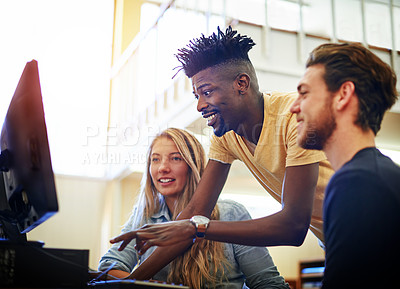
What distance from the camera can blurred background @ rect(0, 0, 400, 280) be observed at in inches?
120

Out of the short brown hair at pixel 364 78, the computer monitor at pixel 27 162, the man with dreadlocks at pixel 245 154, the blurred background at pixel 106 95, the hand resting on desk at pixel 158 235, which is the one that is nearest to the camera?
the computer monitor at pixel 27 162

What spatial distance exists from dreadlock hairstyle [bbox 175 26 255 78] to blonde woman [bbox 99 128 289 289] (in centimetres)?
37

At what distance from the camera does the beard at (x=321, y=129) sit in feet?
3.64

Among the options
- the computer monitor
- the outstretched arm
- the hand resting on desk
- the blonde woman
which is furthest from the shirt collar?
the computer monitor

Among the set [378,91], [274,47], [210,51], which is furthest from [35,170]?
[274,47]

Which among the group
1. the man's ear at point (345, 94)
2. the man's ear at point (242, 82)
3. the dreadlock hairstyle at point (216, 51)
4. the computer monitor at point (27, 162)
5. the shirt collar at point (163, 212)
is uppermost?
the dreadlock hairstyle at point (216, 51)

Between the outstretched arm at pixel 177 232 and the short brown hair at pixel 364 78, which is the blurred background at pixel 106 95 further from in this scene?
→ the short brown hair at pixel 364 78

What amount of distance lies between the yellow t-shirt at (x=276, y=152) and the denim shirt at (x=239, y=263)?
7.3 inches

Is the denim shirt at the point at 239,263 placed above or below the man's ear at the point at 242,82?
below

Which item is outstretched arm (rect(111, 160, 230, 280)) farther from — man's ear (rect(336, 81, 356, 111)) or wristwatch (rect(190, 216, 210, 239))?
man's ear (rect(336, 81, 356, 111))

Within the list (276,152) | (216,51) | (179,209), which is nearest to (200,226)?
(276,152)

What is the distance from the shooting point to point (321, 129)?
1124 millimetres

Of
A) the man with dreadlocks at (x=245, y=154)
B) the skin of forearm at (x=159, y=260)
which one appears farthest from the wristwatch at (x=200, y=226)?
the skin of forearm at (x=159, y=260)

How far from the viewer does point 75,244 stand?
167 inches
